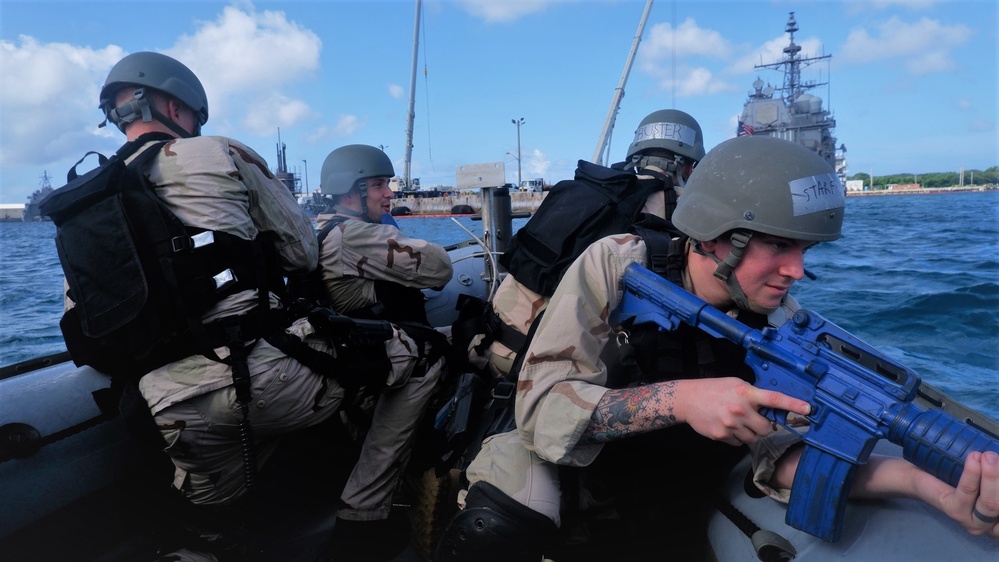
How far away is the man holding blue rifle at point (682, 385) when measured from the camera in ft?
5.13

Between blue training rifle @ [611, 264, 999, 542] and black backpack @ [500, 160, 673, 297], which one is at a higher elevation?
black backpack @ [500, 160, 673, 297]

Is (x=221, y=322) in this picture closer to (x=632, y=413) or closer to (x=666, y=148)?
(x=632, y=413)

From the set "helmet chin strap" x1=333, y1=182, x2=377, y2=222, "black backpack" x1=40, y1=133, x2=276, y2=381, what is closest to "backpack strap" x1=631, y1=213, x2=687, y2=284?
"black backpack" x1=40, y1=133, x2=276, y2=381

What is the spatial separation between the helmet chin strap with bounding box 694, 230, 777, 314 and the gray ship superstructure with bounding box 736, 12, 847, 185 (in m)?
49.3

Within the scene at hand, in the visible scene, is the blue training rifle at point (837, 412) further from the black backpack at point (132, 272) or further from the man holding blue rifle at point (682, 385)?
the black backpack at point (132, 272)

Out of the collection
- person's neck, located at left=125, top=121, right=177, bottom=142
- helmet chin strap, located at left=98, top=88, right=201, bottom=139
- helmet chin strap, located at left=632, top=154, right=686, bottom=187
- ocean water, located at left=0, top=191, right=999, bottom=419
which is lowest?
ocean water, located at left=0, top=191, right=999, bottom=419

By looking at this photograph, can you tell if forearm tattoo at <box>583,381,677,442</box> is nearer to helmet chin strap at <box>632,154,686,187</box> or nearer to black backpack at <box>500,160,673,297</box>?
black backpack at <box>500,160,673,297</box>

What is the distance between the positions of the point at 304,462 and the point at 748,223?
8.19 ft

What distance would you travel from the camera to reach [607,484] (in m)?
2.11

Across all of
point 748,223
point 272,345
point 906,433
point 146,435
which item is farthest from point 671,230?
point 146,435

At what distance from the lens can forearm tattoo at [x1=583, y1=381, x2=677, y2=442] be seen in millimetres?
1598

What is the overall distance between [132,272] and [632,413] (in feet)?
5.37

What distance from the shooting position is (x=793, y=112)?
55875 millimetres

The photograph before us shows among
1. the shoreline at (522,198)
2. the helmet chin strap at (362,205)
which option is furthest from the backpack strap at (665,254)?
the shoreline at (522,198)
